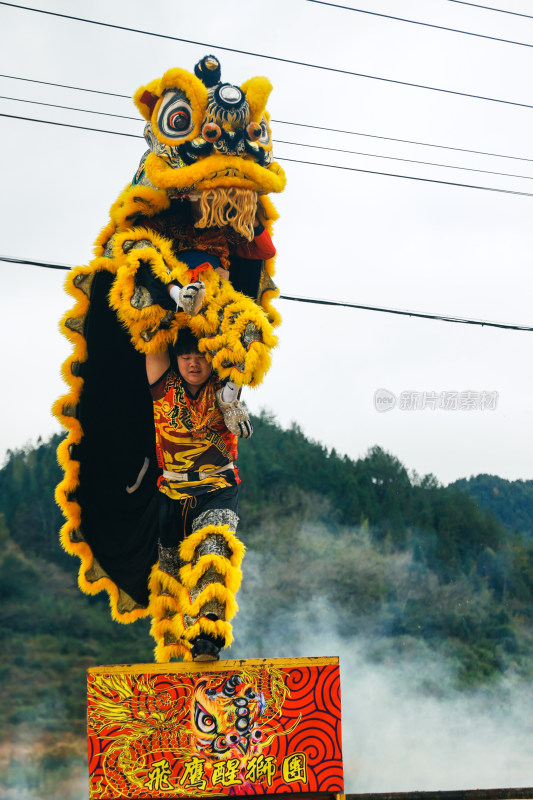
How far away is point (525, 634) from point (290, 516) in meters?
2.66

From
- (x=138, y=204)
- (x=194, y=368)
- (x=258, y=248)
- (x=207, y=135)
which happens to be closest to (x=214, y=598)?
(x=194, y=368)

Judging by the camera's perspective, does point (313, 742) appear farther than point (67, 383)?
No

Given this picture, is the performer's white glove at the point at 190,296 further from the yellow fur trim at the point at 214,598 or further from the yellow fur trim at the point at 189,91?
the yellow fur trim at the point at 214,598

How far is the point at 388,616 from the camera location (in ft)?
31.1

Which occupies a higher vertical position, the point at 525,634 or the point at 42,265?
the point at 42,265

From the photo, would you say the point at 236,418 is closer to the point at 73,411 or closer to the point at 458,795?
the point at 73,411

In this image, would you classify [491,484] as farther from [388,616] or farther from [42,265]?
[42,265]

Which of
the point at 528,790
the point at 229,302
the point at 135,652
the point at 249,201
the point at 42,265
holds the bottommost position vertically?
the point at 528,790

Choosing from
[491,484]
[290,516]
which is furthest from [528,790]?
[491,484]

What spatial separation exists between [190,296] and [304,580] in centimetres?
Answer: 551

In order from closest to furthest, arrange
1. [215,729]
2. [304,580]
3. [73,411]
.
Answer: [215,729] → [73,411] → [304,580]

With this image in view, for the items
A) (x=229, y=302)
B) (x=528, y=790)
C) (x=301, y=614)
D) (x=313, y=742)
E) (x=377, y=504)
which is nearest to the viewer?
(x=313, y=742)

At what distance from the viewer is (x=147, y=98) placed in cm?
427

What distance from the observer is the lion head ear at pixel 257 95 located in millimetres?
4184
